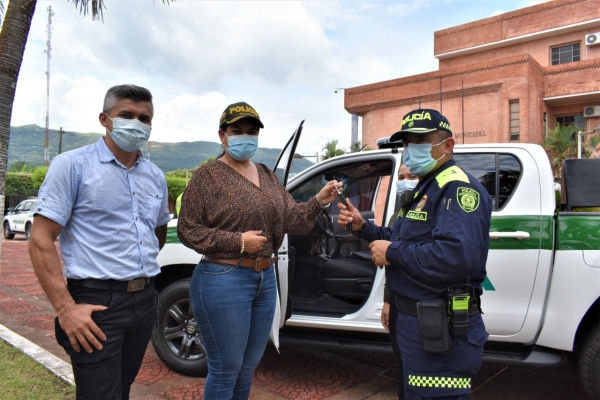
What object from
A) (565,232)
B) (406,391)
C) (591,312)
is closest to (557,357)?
(591,312)

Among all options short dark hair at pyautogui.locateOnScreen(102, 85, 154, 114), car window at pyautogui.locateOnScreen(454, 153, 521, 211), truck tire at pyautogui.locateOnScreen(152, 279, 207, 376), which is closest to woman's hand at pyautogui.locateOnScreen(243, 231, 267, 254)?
short dark hair at pyautogui.locateOnScreen(102, 85, 154, 114)

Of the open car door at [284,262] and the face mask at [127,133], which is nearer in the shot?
the face mask at [127,133]

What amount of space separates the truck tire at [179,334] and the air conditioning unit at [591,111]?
24814 mm

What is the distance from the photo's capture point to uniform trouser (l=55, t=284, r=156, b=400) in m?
1.81

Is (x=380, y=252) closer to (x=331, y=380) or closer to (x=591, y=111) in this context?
(x=331, y=380)

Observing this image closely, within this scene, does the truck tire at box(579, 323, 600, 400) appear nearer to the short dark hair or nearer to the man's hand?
the man's hand

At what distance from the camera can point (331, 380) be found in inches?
142

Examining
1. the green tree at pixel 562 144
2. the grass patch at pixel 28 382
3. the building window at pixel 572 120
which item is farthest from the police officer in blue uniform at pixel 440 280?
the building window at pixel 572 120

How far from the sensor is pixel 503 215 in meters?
3.06

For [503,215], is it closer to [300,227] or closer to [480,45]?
[300,227]

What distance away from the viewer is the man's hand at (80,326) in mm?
1732

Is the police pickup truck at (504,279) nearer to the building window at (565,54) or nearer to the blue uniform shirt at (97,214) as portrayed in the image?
the blue uniform shirt at (97,214)

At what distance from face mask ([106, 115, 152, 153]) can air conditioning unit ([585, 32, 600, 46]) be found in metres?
30.5

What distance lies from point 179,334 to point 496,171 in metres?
2.73
